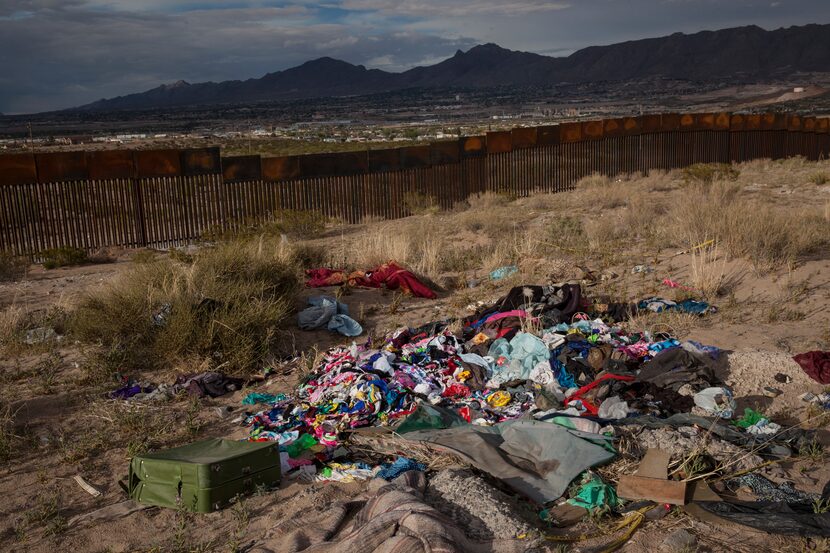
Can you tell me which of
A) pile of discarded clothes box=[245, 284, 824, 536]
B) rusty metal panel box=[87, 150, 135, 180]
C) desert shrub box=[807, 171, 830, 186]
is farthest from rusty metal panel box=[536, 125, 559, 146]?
pile of discarded clothes box=[245, 284, 824, 536]

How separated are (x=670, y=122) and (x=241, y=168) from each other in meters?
14.1

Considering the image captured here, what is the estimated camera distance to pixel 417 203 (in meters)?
19.0

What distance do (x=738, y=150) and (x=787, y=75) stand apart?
114 metres

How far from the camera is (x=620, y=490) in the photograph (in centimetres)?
511

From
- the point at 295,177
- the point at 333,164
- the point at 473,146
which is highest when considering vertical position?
the point at 473,146

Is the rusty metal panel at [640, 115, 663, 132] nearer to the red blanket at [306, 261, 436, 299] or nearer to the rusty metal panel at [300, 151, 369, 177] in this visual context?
the rusty metal panel at [300, 151, 369, 177]

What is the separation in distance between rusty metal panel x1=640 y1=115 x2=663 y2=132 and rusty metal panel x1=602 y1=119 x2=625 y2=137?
0.80 m

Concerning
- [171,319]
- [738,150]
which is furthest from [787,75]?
[171,319]

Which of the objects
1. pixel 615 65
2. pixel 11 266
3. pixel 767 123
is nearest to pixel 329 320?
pixel 11 266

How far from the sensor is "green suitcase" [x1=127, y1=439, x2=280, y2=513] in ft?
17.2

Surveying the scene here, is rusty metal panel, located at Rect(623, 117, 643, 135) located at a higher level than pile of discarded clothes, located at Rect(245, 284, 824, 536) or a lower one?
higher

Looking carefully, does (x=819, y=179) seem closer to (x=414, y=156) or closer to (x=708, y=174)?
(x=708, y=174)

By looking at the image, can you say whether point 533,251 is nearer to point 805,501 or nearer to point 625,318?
point 625,318

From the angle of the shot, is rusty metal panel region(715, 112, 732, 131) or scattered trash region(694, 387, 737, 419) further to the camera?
rusty metal panel region(715, 112, 732, 131)
